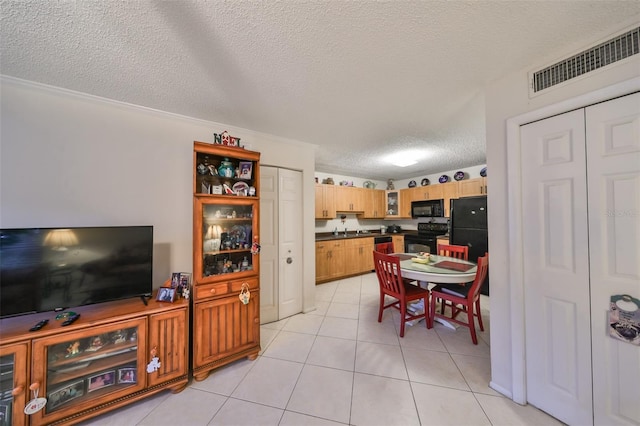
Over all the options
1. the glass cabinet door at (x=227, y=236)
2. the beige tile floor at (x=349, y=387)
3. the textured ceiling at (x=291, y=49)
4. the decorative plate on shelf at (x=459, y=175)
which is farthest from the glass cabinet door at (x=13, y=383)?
the decorative plate on shelf at (x=459, y=175)

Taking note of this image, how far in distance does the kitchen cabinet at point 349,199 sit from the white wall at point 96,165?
306cm

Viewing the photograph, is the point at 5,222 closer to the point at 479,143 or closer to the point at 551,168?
the point at 551,168

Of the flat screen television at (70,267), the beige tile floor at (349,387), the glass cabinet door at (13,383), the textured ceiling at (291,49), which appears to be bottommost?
the beige tile floor at (349,387)

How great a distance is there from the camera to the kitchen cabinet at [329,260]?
434 centimetres

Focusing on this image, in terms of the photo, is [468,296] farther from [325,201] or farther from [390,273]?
[325,201]

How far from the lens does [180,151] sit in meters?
2.21

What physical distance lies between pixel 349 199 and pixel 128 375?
14.7 ft

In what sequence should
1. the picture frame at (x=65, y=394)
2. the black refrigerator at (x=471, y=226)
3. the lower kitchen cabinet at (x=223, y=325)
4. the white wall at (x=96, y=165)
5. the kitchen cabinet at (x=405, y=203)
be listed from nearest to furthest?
the picture frame at (x=65, y=394) → the white wall at (x=96, y=165) → the lower kitchen cabinet at (x=223, y=325) → the black refrigerator at (x=471, y=226) → the kitchen cabinet at (x=405, y=203)

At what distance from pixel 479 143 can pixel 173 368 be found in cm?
448

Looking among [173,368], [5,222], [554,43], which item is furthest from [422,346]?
[5,222]

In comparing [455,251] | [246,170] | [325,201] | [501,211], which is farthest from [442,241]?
[246,170]

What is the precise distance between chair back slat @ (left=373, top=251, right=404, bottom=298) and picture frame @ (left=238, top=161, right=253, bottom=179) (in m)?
1.81

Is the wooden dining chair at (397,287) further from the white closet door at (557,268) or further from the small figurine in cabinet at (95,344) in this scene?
the small figurine in cabinet at (95,344)

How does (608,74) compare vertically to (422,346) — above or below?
above
